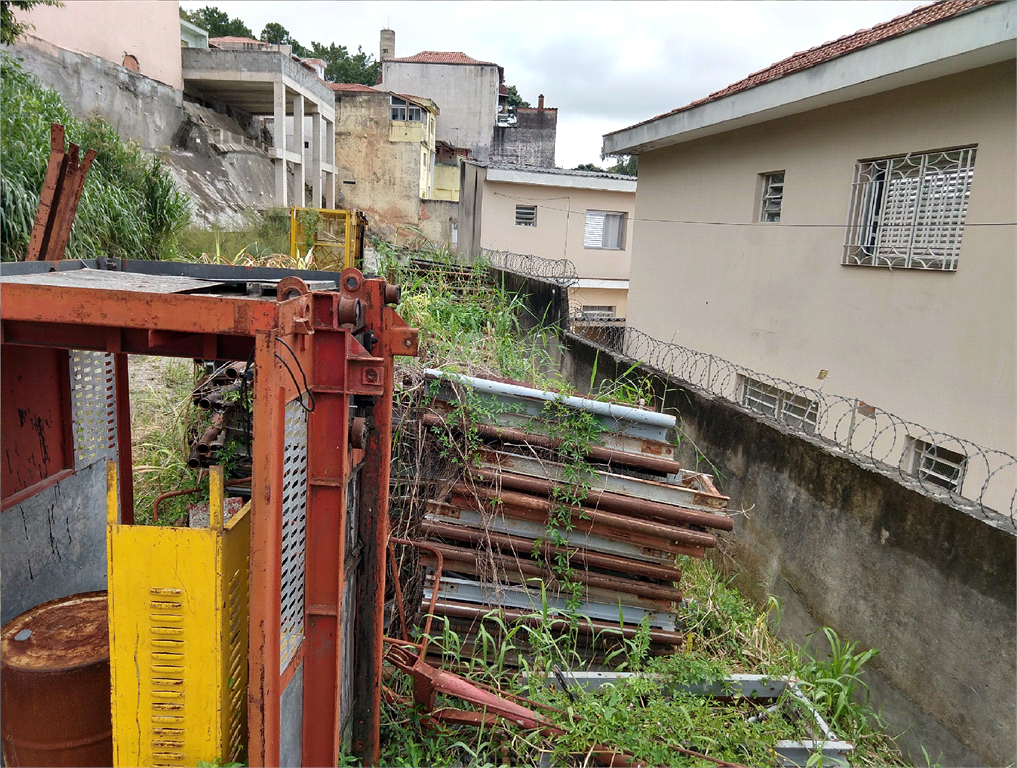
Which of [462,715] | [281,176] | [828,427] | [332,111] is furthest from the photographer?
[332,111]

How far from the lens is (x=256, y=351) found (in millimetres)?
1900

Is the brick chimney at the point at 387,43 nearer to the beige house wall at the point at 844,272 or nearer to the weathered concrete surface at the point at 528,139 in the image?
the weathered concrete surface at the point at 528,139

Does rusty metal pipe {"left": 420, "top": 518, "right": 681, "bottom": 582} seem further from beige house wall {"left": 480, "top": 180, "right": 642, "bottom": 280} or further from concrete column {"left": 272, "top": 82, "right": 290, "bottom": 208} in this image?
concrete column {"left": 272, "top": 82, "right": 290, "bottom": 208}

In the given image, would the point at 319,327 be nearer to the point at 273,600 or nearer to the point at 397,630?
the point at 273,600

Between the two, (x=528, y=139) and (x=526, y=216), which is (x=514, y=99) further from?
(x=526, y=216)

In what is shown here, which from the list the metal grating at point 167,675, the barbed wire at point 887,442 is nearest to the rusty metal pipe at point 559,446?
the barbed wire at point 887,442

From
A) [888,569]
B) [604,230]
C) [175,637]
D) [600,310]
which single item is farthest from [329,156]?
[175,637]

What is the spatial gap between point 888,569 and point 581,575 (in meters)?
1.75

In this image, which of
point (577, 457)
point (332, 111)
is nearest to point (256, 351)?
point (577, 457)

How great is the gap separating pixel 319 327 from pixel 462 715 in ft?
6.96

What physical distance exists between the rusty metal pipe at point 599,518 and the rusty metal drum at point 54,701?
2066 mm

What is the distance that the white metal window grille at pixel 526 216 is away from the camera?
17969mm

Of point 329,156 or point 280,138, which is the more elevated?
point 329,156

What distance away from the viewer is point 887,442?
622cm
